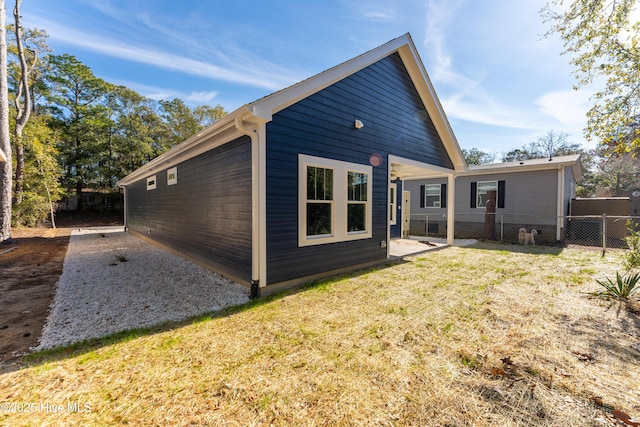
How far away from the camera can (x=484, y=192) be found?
39.9 feet

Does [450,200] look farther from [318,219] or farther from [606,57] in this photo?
[318,219]

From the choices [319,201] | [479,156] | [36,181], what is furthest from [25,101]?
[479,156]

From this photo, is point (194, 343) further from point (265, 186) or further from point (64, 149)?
point (64, 149)

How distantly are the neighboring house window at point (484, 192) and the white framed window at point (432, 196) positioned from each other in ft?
4.93

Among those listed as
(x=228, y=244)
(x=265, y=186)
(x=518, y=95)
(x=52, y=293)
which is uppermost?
(x=518, y=95)

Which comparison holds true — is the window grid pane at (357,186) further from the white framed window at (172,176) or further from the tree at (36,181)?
the tree at (36,181)

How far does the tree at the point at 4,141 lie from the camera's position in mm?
9422

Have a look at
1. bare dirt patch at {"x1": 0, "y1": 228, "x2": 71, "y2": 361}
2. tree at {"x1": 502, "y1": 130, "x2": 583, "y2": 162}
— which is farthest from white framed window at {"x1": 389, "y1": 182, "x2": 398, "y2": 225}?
tree at {"x1": 502, "y1": 130, "x2": 583, "y2": 162}

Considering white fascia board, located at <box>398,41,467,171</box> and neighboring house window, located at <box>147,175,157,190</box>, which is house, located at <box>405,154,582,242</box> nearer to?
white fascia board, located at <box>398,41,467,171</box>

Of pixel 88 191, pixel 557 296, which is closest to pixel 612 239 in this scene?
pixel 557 296

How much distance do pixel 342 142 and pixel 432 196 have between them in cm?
981

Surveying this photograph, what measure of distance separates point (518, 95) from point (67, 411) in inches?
466

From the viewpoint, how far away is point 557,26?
19.2ft

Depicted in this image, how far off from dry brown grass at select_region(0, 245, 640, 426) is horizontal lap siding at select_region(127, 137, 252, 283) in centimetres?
142
